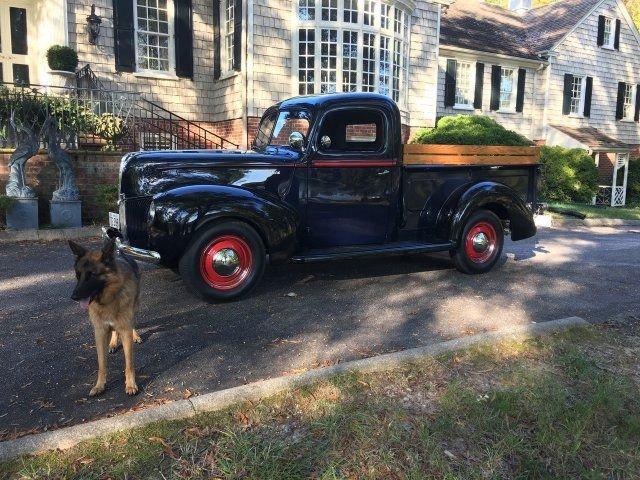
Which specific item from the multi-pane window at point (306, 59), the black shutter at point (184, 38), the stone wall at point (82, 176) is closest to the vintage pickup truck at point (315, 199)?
the stone wall at point (82, 176)

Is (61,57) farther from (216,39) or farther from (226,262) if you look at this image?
(226,262)

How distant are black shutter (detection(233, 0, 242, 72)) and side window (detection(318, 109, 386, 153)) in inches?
337

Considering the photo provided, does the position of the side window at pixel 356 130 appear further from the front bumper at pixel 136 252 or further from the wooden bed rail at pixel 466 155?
the front bumper at pixel 136 252

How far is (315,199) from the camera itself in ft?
19.1

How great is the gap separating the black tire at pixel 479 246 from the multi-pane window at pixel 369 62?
8.85 m

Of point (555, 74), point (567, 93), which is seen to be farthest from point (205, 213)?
point (567, 93)

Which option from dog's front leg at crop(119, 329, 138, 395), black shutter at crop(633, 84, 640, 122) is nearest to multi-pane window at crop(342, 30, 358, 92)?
dog's front leg at crop(119, 329, 138, 395)

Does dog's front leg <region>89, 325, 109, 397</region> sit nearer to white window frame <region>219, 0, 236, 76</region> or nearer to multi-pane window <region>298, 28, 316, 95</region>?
multi-pane window <region>298, 28, 316, 95</region>

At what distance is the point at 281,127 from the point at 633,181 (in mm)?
22386

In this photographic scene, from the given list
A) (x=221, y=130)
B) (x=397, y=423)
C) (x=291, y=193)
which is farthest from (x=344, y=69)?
(x=397, y=423)

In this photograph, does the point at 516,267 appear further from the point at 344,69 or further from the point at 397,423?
the point at 344,69

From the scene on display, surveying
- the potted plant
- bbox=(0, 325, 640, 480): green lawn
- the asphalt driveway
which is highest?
the potted plant

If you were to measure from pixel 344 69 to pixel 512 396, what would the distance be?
40.4 ft

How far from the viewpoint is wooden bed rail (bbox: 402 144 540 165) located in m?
6.33
